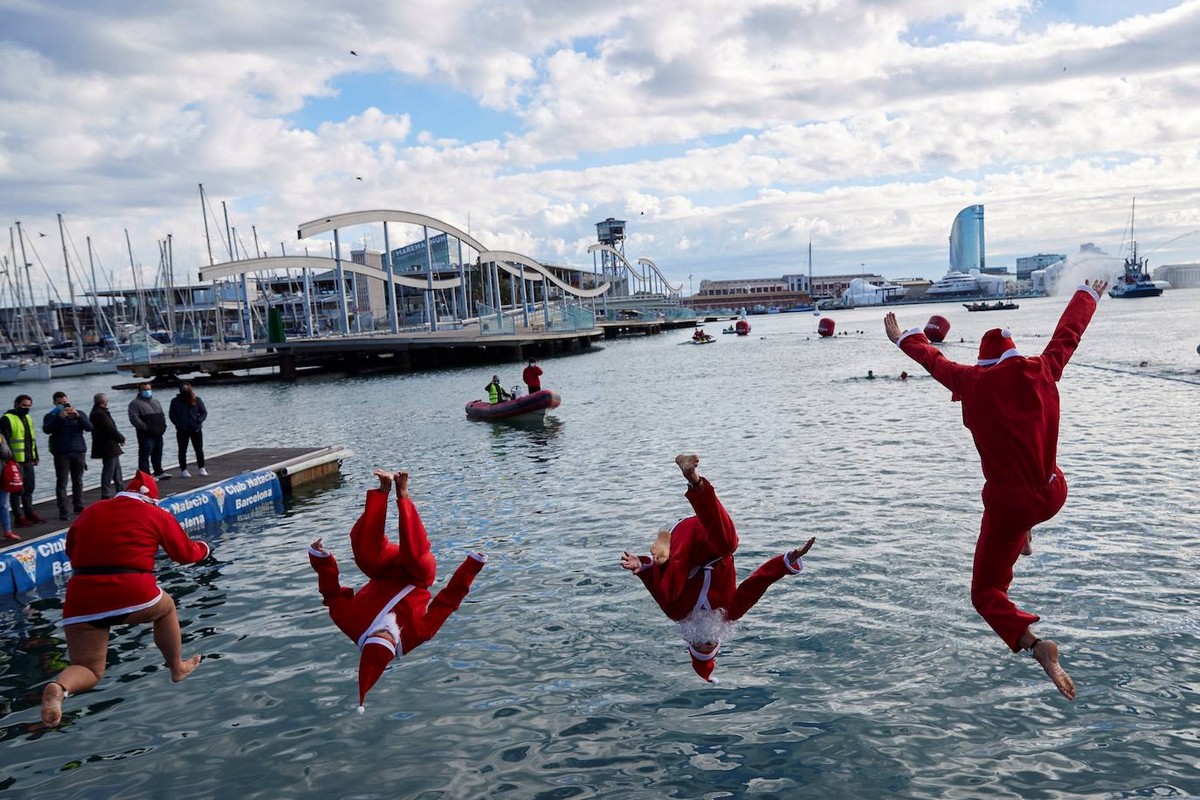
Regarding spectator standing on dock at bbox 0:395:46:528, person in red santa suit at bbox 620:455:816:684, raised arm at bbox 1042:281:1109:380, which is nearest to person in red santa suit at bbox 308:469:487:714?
person in red santa suit at bbox 620:455:816:684

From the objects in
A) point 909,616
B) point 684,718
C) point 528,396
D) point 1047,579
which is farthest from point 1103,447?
point 528,396

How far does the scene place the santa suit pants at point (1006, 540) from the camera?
560 centimetres

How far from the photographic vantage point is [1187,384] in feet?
98.2

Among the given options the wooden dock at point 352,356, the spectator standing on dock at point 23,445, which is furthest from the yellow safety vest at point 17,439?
the wooden dock at point 352,356

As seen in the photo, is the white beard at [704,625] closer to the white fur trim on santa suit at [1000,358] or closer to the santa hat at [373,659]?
the santa hat at [373,659]

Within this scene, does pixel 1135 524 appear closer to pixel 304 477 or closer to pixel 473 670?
pixel 473 670

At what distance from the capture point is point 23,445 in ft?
45.8

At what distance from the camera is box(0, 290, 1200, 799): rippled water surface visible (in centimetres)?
663

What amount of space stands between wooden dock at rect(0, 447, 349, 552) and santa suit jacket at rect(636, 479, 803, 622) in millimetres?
12245

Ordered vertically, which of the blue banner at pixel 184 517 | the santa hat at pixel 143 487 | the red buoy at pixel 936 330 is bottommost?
the blue banner at pixel 184 517

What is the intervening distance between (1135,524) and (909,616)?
5.31 m

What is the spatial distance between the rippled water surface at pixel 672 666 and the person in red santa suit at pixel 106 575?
4.09 feet

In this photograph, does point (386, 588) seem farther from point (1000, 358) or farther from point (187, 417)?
point (187, 417)

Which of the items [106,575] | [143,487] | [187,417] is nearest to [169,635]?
[106,575]
